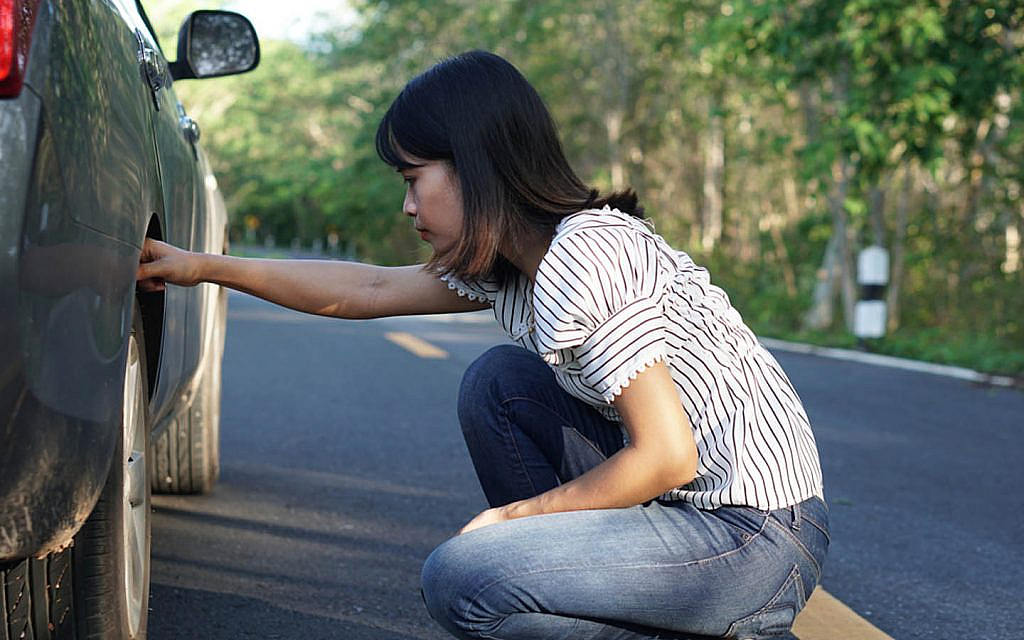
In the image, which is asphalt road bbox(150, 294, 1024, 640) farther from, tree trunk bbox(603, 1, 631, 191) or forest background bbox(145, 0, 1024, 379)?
tree trunk bbox(603, 1, 631, 191)

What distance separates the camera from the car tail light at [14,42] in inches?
69.4

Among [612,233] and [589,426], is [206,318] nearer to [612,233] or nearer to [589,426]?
[589,426]

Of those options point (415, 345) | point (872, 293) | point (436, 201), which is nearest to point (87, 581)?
point (436, 201)

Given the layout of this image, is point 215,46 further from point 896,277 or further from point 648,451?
point 896,277

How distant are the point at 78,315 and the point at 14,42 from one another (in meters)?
0.39

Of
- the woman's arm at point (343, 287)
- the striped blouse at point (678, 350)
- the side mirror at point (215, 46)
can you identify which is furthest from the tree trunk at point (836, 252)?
the striped blouse at point (678, 350)

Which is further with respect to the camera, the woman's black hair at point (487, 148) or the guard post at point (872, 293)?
the guard post at point (872, 293)

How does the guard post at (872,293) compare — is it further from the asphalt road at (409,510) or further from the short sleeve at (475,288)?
the short sleeve at (475,288)

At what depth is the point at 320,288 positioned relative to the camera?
10.0ft

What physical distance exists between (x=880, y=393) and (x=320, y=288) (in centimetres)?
611

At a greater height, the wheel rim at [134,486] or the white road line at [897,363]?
the wheel rim at [134,486]

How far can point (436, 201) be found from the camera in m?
2.45

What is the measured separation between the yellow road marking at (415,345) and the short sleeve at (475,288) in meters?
7.53

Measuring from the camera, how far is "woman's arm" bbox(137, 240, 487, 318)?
9.70 feet
